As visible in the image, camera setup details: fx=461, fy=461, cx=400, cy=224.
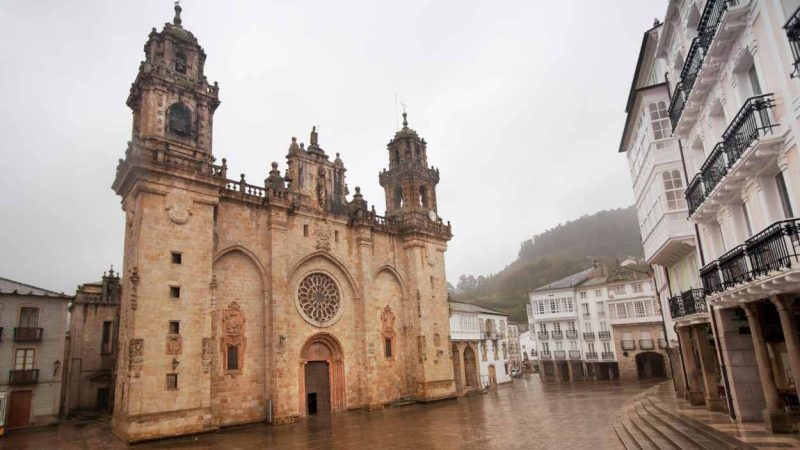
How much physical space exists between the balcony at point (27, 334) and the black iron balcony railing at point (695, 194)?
107ft

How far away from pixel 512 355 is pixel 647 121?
55.4 meters

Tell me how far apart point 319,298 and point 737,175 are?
2199cm

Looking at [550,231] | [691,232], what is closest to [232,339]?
[691,232]

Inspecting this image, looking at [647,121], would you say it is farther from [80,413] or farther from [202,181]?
[80,413]

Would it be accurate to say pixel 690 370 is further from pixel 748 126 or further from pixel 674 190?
pixel 748 126

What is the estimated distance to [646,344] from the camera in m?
43.1

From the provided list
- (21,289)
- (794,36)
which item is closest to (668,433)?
(794,36)

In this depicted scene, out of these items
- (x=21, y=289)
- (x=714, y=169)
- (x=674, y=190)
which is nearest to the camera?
(x=714, y=169)

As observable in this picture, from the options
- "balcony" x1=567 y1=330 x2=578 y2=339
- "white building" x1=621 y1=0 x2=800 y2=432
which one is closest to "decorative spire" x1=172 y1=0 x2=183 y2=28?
"white building" x1=621 y1=0 x2=800 y2=432

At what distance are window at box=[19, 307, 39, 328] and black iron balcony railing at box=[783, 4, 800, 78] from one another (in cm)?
3419

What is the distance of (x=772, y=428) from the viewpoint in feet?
34.9

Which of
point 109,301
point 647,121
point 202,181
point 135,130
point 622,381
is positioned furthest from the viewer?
point 622,381

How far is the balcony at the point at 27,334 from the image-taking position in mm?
25562

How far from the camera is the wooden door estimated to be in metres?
24.7
